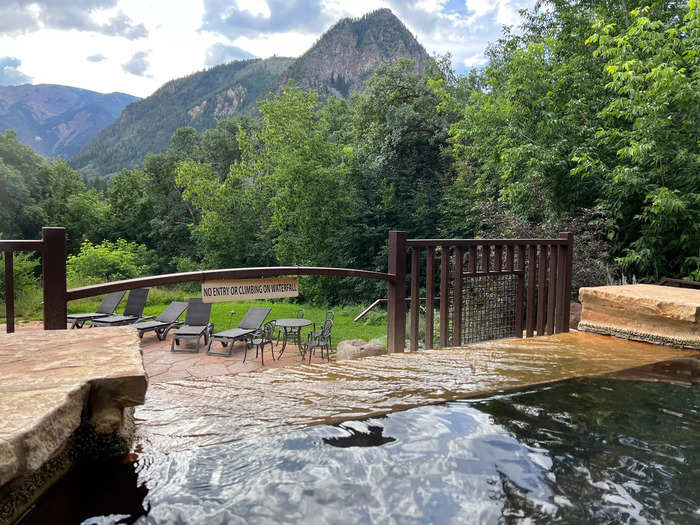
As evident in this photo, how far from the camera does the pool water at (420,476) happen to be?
4.81 feet

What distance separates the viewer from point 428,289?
3.66m

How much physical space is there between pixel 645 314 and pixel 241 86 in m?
72.4

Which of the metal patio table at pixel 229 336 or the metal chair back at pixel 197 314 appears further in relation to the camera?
the metal chair back at pixel 197 314

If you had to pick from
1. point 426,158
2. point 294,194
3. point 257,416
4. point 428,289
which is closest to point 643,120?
point 428,289

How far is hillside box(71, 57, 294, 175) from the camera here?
57.9 meters

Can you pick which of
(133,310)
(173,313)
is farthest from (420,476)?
(133,310)

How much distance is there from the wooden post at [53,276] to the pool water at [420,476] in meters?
1.12

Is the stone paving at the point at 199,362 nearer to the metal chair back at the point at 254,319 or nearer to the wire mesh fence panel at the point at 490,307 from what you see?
the metal chair back at the point at 254,319

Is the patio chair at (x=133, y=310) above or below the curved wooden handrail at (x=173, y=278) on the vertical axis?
below

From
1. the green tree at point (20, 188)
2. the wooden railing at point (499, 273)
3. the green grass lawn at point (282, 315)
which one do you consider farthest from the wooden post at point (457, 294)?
the green tree at point (20, 188)

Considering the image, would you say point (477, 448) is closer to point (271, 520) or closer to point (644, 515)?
point (644, 515)

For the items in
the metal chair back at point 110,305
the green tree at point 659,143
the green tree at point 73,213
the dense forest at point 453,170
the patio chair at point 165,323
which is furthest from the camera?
the green tree at point 73,213

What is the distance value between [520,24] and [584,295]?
11344 millimetres

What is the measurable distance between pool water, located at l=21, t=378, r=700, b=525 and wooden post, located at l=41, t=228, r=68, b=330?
1117 mm
